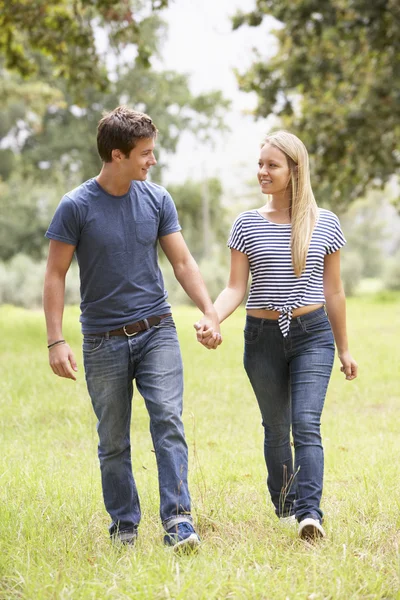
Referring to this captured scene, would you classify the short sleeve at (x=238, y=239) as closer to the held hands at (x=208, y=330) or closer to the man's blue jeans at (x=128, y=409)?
the held hands at (x=208, y=330)

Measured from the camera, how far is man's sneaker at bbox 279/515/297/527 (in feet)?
15.4

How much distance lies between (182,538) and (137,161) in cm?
184

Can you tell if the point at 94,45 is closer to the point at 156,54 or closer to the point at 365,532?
the point at 365,532

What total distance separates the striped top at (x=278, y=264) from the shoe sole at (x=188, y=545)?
3.72 feet

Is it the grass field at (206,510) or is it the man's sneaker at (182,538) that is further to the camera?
the man's sneaker at (182,538)

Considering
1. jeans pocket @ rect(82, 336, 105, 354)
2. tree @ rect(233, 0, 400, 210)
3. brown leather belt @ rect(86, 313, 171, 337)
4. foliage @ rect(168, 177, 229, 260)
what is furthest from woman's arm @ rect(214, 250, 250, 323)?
foliage @ rect(168, 177, 229, 260)

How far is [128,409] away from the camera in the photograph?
4.49 meters

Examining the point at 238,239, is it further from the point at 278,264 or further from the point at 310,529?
the point at 310,529

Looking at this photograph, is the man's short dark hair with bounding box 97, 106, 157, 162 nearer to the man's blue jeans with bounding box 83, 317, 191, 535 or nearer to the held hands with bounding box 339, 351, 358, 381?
the man's blue jeans with bounding box 83, 317, 191, 535

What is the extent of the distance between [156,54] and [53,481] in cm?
3469

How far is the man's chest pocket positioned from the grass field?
1104 mm

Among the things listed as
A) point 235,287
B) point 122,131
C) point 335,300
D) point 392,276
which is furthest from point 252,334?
point 392,276

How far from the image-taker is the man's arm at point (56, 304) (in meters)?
4.33

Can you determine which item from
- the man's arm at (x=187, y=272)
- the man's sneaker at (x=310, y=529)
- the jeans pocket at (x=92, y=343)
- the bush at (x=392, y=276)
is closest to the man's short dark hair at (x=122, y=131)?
the man's arm at (x=187, y=272)
